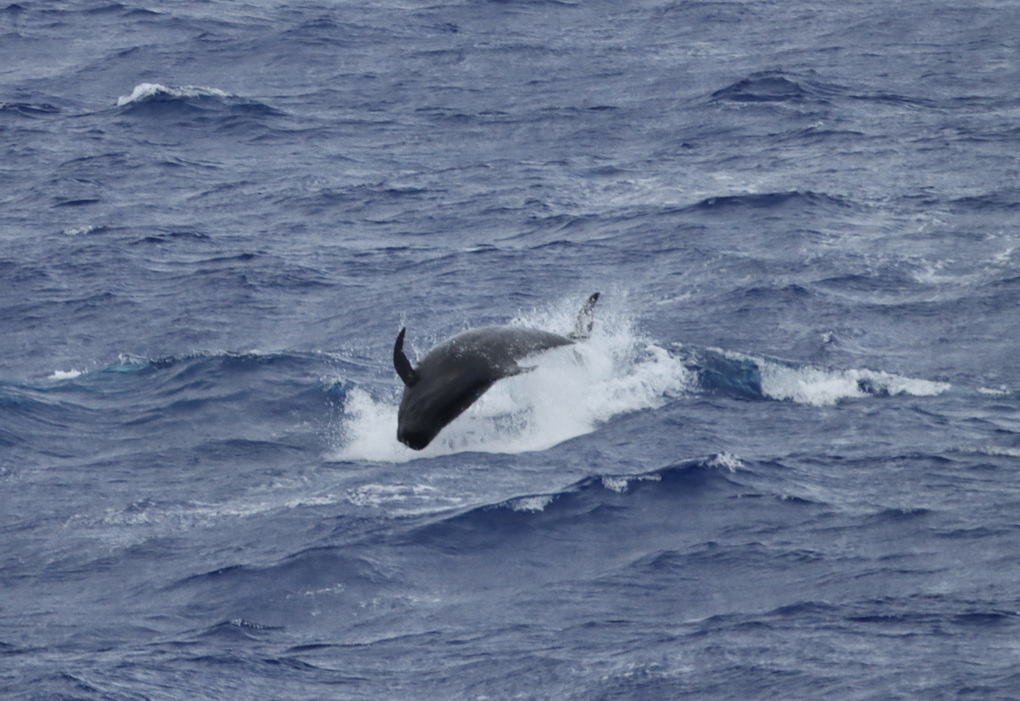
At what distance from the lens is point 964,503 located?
89.3 ft

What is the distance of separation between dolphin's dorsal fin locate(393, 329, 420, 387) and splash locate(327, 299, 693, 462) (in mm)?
1364

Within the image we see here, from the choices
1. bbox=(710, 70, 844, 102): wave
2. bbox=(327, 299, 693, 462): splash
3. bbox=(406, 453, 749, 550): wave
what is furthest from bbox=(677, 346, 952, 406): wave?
bbox=(710, 70, 844, 102): wave

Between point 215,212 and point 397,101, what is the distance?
9.41m

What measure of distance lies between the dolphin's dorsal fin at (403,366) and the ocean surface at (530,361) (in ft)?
4.62

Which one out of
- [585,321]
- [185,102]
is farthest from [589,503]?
[185,102]

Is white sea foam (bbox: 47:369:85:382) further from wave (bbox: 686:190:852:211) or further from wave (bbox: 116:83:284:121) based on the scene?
wave (bbox: 116:83:284:121)

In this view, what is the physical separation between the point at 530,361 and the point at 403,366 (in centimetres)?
228

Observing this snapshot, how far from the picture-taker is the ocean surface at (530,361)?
23.8 m

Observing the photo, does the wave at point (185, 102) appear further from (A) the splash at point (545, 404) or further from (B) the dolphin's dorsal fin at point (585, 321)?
(B) the dolphin's dorsal fin at point (585, 321)

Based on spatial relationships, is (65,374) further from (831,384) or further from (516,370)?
(831,384)

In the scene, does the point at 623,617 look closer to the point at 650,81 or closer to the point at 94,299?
the point at 94,299

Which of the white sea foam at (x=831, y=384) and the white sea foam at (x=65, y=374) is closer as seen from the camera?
the white sea foam at (x=831, y=384)

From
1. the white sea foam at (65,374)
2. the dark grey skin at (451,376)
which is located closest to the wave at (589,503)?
the dark grey skin at (451,376)

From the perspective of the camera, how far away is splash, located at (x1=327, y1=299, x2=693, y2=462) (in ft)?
100
